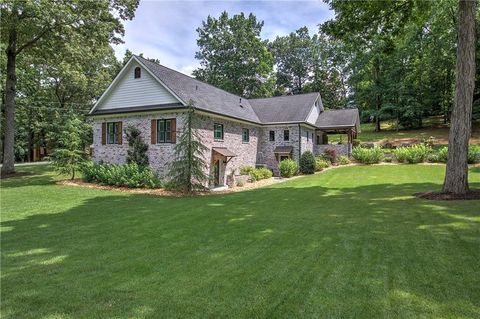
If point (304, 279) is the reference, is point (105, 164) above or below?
above

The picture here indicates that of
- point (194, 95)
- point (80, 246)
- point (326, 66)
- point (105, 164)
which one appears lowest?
point (80, 246)

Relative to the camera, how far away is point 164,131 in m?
17.9

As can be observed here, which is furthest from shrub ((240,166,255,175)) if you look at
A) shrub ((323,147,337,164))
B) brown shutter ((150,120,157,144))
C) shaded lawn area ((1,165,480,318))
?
shaded lawn area ((1,165,480,318))

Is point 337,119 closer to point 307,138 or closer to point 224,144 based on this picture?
point 307,138

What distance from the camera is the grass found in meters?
35.6

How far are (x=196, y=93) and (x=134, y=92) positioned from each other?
3.70 metres

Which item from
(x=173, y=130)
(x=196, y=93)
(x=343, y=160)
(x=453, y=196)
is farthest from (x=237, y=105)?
(x=453, y=196)

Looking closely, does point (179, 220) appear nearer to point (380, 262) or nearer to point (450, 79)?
point (380, 262)

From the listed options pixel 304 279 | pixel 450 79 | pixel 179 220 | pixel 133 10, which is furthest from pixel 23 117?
pixel 450 79

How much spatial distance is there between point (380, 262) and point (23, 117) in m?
44.6

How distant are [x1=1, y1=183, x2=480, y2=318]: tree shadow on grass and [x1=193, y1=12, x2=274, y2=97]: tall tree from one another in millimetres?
37120

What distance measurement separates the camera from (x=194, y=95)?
18.7 meters

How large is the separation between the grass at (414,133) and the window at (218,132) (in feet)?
Result: 70.1

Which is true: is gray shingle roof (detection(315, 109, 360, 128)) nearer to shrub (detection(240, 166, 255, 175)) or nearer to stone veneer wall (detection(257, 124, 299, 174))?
stone veneer wall (detection(257, 124, 299, 174))
